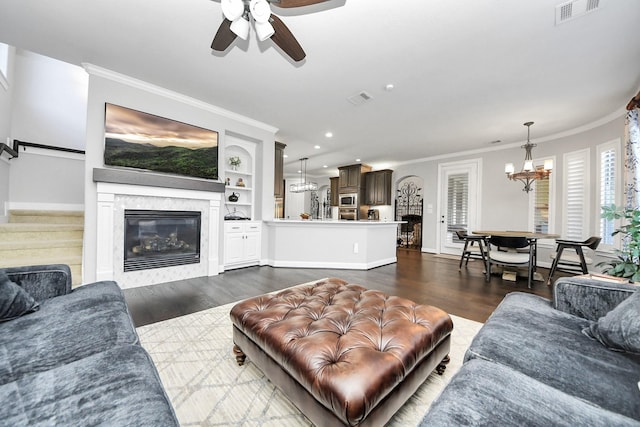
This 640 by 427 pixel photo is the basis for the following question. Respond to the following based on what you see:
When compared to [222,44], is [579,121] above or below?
above

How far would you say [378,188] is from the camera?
8039 mm

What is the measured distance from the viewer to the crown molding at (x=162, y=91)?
A: 9.75 ft

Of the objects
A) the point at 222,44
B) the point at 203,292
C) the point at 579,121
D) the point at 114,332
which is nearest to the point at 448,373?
the point at 114,332

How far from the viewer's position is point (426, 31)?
2254mm

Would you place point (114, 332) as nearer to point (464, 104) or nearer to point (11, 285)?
point (11, 285)

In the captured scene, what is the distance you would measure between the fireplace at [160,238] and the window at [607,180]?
22.0ft

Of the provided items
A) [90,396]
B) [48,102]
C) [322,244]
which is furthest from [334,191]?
[90,396]

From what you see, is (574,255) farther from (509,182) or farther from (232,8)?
(232,8)

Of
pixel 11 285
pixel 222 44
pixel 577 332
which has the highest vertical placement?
pixel 222 44

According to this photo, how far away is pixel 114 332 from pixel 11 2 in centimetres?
300

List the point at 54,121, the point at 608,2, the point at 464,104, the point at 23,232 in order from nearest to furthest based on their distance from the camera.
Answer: the point at 608,2, the point at 23,232, the point at 464,104, the point at 54,121

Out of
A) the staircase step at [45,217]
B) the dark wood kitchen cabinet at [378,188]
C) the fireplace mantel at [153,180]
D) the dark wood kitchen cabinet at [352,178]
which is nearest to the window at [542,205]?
the dark wood kitchen cabinet at [378,188]

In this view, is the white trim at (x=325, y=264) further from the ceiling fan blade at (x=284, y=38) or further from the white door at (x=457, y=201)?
the ceiling fan blade at (x=284, y=38)

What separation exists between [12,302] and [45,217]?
375 cm
